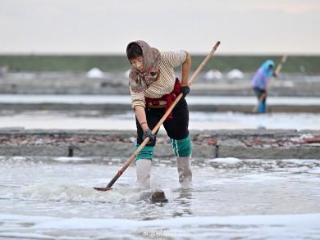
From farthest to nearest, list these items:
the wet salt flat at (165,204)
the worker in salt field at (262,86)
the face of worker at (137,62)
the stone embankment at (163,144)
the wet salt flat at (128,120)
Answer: the worker in salt field at (262,86) < the wet salt flat at (128,120) < the stone embankment at (163,144) < the face of worker at (137,62) < the wet salt flat at (165,204)

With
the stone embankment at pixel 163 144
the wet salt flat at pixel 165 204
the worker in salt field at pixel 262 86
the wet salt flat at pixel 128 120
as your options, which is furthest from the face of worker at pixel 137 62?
the worker in salt field at pixel 262 86

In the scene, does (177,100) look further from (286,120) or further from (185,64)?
(286,120)

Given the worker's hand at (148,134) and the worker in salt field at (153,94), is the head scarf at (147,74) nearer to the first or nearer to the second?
the worker in salt field at (153,94)

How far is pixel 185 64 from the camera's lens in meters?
9.81

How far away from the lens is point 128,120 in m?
19.3

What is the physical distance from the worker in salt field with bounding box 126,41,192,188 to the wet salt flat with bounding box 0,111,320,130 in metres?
7.13

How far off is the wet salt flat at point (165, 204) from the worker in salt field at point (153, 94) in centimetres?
39

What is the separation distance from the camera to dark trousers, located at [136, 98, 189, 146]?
9.75m

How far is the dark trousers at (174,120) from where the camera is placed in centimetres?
975

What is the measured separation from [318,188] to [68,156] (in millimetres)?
3902

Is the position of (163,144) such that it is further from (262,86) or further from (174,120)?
(262,86)

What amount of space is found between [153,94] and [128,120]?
970 centimetres

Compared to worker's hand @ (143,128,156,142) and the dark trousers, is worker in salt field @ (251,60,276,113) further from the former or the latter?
worker's hand @ (143,128,156,142)

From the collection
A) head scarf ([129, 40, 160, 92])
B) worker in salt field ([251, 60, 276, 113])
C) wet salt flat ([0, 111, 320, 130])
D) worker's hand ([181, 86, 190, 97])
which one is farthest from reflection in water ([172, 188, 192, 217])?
worker in salt field ([251, 60, 276, 113])
